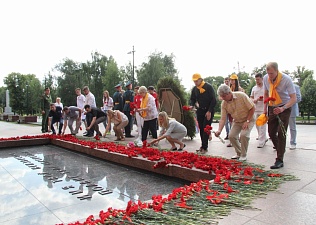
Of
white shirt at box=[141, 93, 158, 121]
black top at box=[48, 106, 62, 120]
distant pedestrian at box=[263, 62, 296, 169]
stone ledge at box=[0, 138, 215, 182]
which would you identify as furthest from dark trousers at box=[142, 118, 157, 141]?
black top at box=[48, 106, 62, 120]

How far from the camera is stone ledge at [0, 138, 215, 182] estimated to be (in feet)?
14.1

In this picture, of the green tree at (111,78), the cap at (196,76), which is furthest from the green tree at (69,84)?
the cap at (196,76)

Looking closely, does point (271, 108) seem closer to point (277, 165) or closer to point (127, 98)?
point (277, 165)

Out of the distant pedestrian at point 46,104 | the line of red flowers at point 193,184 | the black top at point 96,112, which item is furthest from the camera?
the distant pedestrian at point 46,104

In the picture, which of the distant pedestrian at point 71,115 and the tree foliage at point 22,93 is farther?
the tree foliage at point 22,93

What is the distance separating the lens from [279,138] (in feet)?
14.9

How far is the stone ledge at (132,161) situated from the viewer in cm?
429

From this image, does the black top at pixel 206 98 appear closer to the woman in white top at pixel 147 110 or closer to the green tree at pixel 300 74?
the woman in white top at pixel 147 110

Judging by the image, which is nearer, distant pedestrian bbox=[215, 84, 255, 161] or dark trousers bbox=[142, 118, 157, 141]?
distant pedestrian bbox=[215, 84, 255, 161]

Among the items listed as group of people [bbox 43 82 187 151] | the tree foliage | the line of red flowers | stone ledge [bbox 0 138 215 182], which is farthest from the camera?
the tree foliage

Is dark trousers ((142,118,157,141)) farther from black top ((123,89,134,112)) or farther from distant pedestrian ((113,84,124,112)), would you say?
distant pedestrian ((113,84,124,112))

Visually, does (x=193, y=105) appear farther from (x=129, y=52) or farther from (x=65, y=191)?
(x=129, y=52)

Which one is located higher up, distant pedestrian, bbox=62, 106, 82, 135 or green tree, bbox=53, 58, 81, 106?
green tree, bbox=53, 58, 81, 106

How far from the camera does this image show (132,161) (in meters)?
5.60
